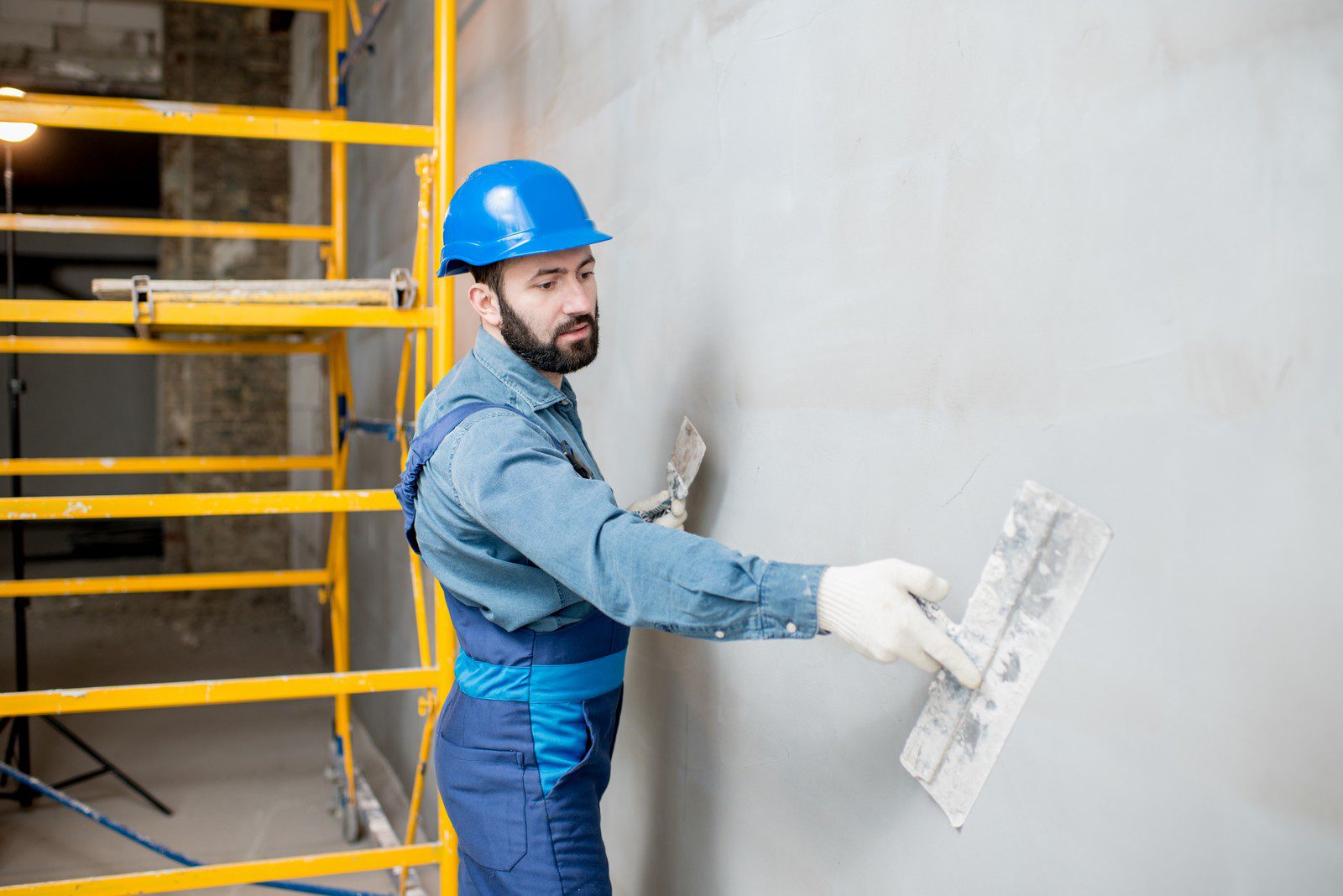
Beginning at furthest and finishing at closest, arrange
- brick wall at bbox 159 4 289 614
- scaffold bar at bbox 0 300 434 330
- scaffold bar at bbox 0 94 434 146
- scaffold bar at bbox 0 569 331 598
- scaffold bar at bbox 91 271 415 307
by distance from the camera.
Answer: brick wall at bbox 159 4 289 614, scaffold bar at bbox 0 569 331 598, scaffold bar at bbox 91 271 415 307, scaffold bar at bbox 0 300 434 330, scaffold bar at bbox 0 94 434 146

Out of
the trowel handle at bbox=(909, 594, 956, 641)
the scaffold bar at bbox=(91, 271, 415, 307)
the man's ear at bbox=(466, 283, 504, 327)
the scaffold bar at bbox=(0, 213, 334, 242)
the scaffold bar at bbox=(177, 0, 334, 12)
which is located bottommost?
the trowel handle at bbox=(909, 594, 956, 641)

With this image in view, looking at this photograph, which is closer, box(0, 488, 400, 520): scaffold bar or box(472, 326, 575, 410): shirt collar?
box(472, 326, 575, 410): shirt collar

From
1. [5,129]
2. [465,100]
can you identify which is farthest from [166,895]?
[465,100]

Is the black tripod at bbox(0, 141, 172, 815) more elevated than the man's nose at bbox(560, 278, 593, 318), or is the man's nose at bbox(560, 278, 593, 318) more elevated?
the man's nose at bbox(560, 278, 593, 318)

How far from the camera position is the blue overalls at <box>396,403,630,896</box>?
5.23 ft

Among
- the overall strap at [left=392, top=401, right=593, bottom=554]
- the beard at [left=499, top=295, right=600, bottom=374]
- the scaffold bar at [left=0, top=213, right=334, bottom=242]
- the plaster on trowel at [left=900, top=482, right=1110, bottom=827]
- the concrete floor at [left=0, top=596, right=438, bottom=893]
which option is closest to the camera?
the plaster on trowel at [left=900, top=482, right=1110, bottom=827]

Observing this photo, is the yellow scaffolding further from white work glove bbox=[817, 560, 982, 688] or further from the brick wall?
the brick wall

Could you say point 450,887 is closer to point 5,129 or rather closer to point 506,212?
point 506,212

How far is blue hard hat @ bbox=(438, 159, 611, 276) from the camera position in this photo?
1.61m

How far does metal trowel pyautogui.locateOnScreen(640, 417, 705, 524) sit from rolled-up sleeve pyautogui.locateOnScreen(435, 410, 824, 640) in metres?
0.41

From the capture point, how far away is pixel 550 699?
1.63m

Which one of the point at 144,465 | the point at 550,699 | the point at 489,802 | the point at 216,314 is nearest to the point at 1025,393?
the point at 550,699

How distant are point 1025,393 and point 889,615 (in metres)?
0.27

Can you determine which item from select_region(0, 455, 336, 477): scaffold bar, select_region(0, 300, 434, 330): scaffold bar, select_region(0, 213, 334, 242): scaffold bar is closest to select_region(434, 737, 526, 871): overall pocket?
select_region(0, 300, 434, 330): scaffold bar
